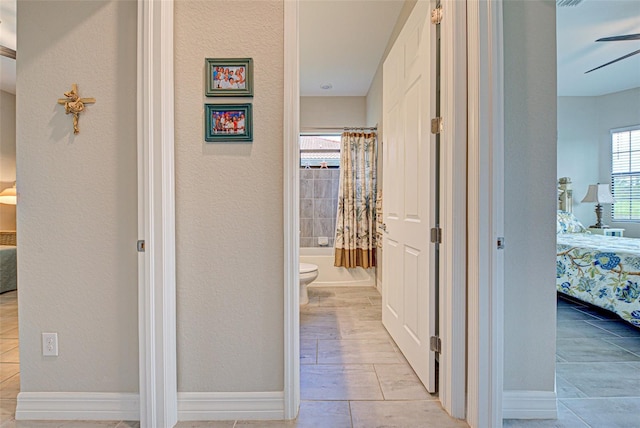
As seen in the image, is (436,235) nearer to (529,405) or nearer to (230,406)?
(529,405)

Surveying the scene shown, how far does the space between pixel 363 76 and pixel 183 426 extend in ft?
13.1

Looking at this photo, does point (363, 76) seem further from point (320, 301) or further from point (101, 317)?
point (101, 317)

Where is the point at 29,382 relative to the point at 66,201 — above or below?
below

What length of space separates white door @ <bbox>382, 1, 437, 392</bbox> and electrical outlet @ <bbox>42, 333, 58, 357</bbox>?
1878 millimetres

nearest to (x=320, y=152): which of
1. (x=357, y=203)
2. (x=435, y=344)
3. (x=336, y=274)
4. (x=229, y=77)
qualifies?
(x=357, y=203)

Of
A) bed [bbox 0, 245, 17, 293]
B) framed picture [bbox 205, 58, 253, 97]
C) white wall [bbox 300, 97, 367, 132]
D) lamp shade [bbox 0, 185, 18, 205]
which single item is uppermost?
white wall [bbox 300, 97, 367, 132]

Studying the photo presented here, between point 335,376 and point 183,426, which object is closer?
point 183,426

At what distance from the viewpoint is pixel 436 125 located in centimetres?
178

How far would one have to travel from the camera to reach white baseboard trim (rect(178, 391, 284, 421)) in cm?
165

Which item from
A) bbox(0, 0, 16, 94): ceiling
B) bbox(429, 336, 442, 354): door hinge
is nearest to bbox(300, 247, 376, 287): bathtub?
bbox(429, 336, 442, 354): door hinge

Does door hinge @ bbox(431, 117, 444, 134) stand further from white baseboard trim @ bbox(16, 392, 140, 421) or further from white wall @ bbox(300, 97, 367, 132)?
white wall @ bbox(300, 97, 367, 132)

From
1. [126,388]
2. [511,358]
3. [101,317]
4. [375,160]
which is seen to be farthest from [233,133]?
[375,160]

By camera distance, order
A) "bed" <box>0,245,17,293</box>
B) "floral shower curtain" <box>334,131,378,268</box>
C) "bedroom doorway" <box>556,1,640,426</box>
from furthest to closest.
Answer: "floral shower curtain" <box>334,131,378,268</box> < "bed" <box>0,245,17,293</box> < "bedroom doorway" <box>556,1,640,426</box>

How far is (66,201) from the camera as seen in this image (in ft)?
5.44
